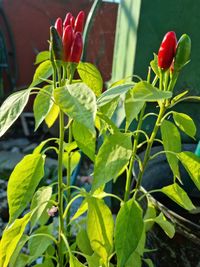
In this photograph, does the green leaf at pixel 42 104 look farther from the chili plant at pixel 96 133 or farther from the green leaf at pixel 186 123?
the green leaf at pixel 186 123

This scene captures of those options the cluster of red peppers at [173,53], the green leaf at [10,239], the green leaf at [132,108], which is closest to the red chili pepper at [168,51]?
the cluster of red peppers at [173,53]

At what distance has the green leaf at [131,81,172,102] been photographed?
2.23 ft

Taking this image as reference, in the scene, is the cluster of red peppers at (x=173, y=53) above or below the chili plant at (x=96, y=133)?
above

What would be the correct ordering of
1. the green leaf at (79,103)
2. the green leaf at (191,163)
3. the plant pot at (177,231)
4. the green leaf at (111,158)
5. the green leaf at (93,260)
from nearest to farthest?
1. the green leaf at (79,103)
2. the green leaf at (111,158)
3. the green leaf at (191,163)
4. the green leaf at (93,260)
5. the plant pot at (177,231)

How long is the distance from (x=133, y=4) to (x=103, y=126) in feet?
3.19

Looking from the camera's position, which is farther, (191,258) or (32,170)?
(191,258)

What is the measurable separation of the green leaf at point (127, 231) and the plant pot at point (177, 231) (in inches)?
10.2

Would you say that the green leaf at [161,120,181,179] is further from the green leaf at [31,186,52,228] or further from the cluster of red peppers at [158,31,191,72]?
the green leaf at [31,186,52,228]

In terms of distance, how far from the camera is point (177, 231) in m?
1.16

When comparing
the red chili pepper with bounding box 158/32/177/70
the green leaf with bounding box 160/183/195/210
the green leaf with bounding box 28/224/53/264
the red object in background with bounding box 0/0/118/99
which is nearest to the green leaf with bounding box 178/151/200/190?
the green leaf with bounding box 160/183/195/210

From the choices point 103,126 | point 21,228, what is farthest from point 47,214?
point 103,126

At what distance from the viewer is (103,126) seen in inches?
37.1

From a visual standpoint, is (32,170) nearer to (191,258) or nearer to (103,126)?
(103,126)

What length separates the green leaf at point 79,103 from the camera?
61 cm
